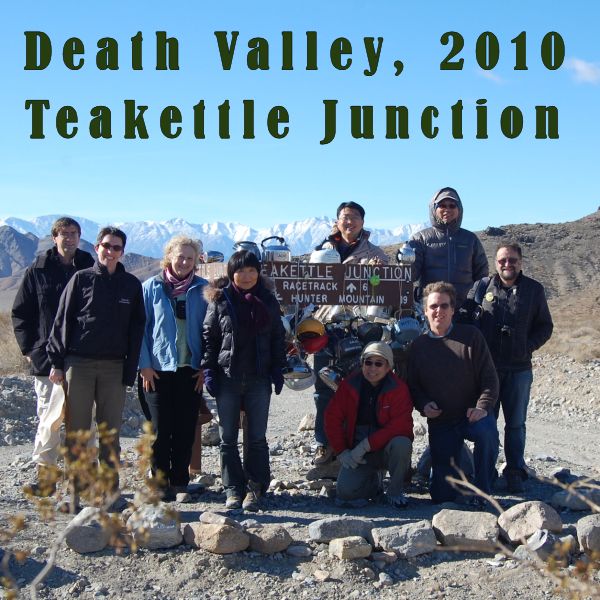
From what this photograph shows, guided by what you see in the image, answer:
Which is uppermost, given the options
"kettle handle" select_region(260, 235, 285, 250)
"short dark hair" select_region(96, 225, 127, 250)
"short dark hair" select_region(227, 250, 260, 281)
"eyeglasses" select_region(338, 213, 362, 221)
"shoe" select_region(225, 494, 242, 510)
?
"eyeglasses" select_region(338, 213, 362, 221)

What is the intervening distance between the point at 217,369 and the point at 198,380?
249mm

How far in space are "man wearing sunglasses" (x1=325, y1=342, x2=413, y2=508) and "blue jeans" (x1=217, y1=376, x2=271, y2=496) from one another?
0.52m

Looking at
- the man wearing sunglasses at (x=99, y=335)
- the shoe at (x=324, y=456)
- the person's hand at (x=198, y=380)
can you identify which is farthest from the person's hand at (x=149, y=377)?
the shoe at (x=324, y=456)

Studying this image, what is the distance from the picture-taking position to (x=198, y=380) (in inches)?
236

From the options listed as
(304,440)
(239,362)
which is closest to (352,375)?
(239,362)

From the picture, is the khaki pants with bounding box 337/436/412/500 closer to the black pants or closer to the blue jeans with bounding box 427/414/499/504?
the blue jeans with bounding box 427/414/499/504

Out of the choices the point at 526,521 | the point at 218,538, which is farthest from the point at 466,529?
the point at 218,538

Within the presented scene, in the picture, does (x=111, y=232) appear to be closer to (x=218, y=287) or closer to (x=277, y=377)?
(x=218, y=287)

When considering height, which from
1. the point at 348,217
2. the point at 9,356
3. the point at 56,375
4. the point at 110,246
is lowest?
the point at 9,356

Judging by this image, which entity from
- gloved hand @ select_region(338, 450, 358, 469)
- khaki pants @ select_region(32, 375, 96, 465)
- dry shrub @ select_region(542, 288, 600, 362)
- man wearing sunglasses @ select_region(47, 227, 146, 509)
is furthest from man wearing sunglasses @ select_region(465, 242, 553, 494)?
dry shrub @ select_region(542, 288, 600, 362)

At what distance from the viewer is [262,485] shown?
6.06m

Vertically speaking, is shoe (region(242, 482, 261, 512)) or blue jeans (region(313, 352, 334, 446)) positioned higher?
blue jeans (region(313, 352, 334, 446))

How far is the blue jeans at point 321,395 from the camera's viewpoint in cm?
671

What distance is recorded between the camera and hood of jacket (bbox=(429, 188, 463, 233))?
262 inches
